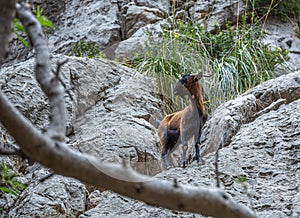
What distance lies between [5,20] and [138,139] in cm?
319

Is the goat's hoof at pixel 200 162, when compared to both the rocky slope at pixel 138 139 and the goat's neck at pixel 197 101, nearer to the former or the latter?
the rocky slope at pixel 138 139

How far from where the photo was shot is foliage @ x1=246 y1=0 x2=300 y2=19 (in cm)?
741

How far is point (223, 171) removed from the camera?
3.54 metres

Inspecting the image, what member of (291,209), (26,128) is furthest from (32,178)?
(26,128)

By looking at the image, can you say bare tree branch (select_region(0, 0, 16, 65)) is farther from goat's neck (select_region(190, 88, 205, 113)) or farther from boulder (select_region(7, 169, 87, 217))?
goat's neck (select_region(190, 88, 205, 113))

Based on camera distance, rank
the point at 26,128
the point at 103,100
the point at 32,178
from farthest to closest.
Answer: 1. the point at 103,100
2. the point at 32,178
3. the point at 26,128

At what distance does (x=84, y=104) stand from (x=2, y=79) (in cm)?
73

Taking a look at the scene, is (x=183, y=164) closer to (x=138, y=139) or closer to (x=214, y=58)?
(x=138, y=139)

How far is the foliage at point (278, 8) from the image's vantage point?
7.41 m

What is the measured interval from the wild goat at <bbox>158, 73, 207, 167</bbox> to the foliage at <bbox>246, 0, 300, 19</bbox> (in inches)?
142

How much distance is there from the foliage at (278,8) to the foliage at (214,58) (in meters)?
0.56

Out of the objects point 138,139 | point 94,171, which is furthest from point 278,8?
point 94,171

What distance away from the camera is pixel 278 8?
7520 mm

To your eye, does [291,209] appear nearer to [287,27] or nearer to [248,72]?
[248,72]
